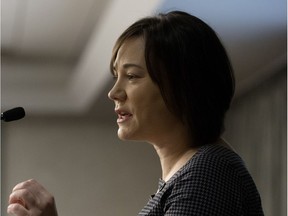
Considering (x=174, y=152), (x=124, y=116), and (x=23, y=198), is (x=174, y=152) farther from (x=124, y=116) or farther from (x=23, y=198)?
(x=23, y=198)

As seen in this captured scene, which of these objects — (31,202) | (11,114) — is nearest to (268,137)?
(11,114)

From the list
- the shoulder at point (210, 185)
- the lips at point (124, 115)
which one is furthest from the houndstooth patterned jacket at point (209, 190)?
the lips at point (124, 115)

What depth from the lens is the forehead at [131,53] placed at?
2.77 feet

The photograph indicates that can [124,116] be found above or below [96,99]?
above

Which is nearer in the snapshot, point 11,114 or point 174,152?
point 174,152

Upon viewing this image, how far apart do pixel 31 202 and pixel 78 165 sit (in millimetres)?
3534

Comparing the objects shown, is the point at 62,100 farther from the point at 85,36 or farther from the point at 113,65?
the point at 113,65

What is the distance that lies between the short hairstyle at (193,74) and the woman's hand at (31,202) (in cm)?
22

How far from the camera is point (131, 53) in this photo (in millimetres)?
856

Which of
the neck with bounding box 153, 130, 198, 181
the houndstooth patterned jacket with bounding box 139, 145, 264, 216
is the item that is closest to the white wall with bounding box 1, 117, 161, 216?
the neck with bounding box 153, 130, 198, 181

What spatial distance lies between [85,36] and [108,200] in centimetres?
148

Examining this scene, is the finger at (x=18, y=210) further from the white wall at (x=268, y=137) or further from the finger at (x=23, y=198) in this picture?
the white wall at (x=268, y=137)

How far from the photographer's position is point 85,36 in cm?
331

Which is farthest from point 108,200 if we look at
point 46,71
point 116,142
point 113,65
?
point 113,65
